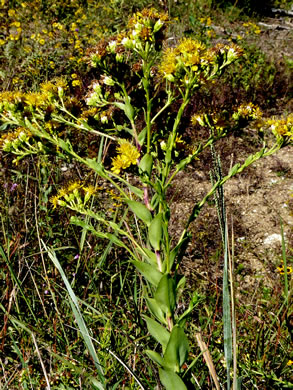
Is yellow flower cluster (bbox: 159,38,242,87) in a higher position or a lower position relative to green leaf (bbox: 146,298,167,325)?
higher

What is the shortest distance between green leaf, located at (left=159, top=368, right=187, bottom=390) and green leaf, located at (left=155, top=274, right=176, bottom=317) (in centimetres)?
14

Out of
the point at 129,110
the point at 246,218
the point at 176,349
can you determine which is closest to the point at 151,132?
the point at 129,110

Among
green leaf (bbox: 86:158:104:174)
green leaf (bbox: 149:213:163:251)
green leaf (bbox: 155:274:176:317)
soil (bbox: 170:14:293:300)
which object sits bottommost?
soil (bbox: 170:14:293:300)

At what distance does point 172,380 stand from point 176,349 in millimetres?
74

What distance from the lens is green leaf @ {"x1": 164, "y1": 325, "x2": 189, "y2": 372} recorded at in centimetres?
93

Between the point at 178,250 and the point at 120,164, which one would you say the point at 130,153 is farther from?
the point at 178,250

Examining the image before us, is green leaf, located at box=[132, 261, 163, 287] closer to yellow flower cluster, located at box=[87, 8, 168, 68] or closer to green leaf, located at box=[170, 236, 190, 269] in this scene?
green leaf, located at box=[170, 236, 190, 269]

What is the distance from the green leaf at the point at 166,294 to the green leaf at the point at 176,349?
56 mm

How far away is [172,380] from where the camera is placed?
0.92 metres

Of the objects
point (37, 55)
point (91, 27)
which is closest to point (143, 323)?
point (37, 55)

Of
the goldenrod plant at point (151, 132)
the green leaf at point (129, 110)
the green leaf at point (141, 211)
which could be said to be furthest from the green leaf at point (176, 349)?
the green leaf at point (129, 110)

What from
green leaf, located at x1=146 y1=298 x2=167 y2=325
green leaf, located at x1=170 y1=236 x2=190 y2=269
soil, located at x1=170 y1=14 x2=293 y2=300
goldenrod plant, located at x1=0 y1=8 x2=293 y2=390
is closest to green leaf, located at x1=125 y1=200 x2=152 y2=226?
goldenrod plant, located at x1=0 y1=8 x2=293 y2=390

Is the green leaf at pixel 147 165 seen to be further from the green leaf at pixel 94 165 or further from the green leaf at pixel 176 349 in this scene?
the green leaf at pixel 176 349

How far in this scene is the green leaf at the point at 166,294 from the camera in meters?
0.93
